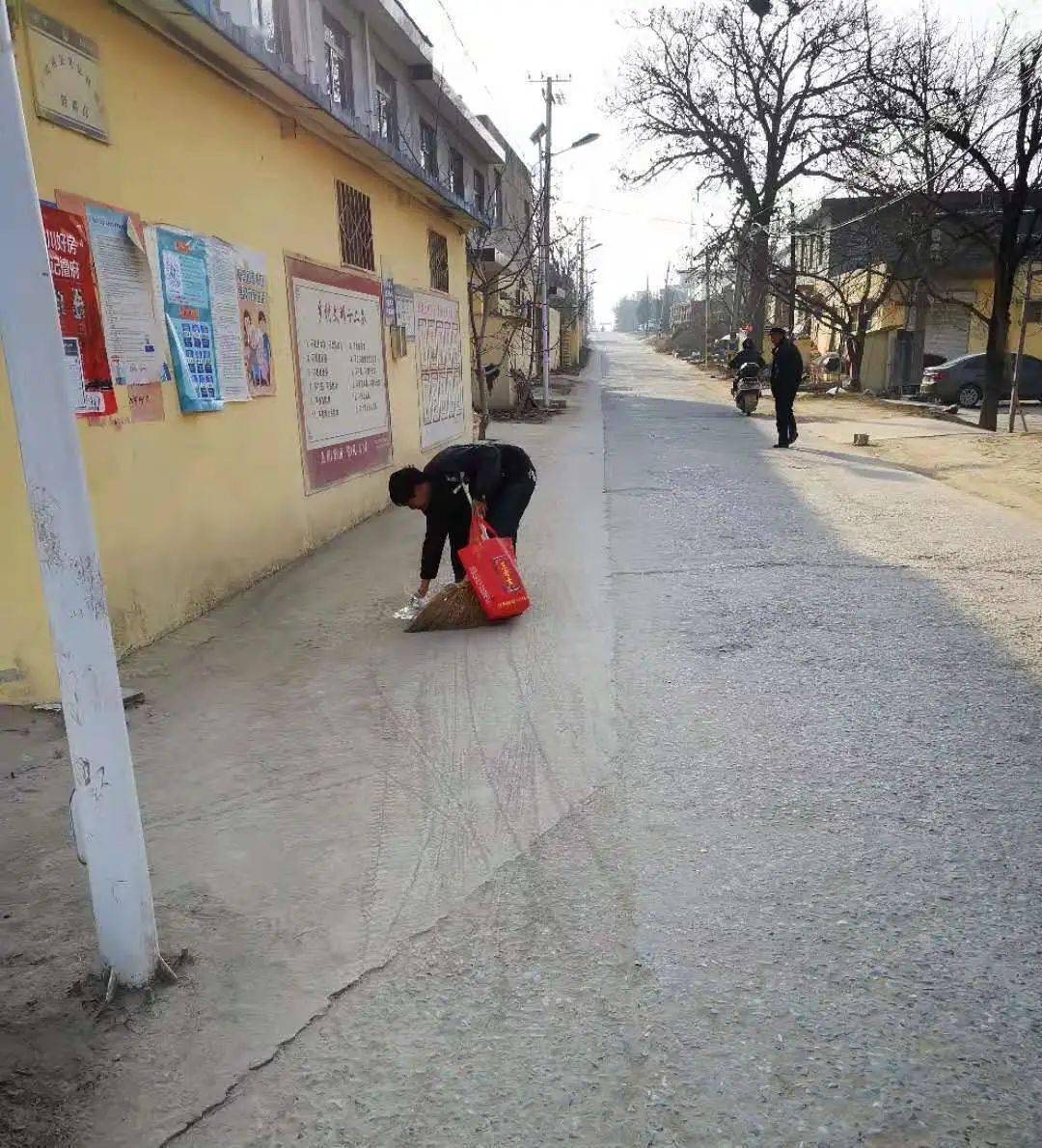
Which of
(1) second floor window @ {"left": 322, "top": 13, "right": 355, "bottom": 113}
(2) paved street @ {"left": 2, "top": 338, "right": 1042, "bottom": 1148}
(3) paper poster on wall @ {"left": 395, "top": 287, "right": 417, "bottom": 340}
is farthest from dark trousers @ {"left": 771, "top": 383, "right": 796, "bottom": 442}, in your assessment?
(2) paved street @ {"left": 2, "top": 338, "right": 1042, "bottom": 1148}

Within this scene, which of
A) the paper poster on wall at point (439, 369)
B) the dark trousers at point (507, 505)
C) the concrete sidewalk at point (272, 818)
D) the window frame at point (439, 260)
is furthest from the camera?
the window frame at point (439, 260)

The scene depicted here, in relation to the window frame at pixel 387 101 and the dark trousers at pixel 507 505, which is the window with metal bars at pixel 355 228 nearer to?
the dark trousers at pixel 507 505

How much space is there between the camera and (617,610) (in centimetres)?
544

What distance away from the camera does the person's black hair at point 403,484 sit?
481cm

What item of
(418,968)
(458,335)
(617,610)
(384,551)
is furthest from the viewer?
(458,335)

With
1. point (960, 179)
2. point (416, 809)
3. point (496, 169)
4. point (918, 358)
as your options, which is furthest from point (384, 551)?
point (918, 358)

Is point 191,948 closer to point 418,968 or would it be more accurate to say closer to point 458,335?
point 418,968

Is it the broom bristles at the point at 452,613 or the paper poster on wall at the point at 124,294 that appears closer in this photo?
the paper poster on wall at the point at 124,294

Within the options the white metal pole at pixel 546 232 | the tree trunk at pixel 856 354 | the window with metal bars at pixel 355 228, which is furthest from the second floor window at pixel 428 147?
the tree trunk at pixel 856 354

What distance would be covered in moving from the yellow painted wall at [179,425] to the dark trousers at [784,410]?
7.49 m

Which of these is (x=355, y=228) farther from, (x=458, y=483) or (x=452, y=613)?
(x=452, y=613)

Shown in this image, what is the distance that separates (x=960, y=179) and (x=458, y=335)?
37.9 ft

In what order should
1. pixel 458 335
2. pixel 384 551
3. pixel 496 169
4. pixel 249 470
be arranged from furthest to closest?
pixel 496 169 → pixel 458 335 → pixel 384 551 → pixel 249 470

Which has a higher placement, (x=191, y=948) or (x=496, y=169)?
(x=496, y=169)
